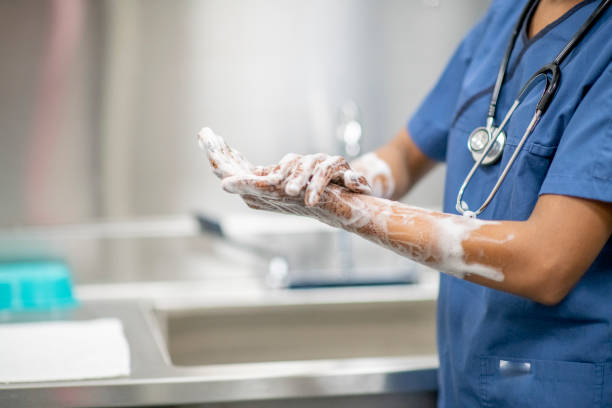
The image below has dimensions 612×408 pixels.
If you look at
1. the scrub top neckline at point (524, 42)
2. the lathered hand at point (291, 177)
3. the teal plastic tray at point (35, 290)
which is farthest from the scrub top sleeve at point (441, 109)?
the teal plastic tray at point (35, 290)

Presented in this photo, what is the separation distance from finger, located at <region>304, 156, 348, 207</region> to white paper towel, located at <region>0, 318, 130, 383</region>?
0.48m

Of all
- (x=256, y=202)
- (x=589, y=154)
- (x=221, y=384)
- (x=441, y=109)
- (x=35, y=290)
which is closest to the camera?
(x=589, y=154)

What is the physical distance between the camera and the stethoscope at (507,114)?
0.94m

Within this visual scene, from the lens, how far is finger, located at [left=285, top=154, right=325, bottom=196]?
0.87 meters

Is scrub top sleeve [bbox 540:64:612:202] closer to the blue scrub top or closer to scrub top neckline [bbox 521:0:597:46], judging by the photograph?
the blue scrub top

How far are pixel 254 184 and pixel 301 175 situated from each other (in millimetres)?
61

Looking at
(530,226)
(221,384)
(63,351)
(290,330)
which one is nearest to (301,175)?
(530,226)

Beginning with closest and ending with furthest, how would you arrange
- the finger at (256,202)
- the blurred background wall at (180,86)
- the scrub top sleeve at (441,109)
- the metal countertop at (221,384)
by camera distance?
the finger at (256,202) → the metal countertop at (221,384) → the scrub top sleeve at (441,109) → the blurred background wall at (180,86)

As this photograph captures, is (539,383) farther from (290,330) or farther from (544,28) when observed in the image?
(290,330)

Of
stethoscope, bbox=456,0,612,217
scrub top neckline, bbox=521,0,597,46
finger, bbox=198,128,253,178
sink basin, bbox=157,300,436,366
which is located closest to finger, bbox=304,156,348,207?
finger, bbox=198,128,253,178

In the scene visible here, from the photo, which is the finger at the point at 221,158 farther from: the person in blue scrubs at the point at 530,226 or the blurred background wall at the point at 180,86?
the blurred background wall at the point at 180,86

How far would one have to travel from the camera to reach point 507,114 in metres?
1.01

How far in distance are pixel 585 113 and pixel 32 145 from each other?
1.24 meters

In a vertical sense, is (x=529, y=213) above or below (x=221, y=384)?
above
